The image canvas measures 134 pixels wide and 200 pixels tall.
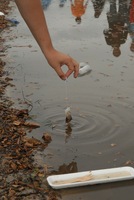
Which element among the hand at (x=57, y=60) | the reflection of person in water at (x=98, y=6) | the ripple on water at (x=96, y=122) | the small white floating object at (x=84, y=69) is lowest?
the reflection of person in water at (x=98, y=6)

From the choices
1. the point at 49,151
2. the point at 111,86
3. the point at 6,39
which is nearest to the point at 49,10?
the point at 6,39

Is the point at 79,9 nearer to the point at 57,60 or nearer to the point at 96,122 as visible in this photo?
the point at 96,122

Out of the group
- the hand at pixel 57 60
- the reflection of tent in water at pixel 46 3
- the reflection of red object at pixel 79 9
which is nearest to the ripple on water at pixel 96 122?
the hand at pixel 57 60

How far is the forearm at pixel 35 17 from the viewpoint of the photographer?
1942mm

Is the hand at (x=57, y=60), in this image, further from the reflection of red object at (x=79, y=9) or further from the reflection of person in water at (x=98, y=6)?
the reflection of person in water at (x=98, y=6)

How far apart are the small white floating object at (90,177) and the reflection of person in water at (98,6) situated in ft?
29.3

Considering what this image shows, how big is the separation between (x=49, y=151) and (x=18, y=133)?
567mm

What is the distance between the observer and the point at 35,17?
197 cm

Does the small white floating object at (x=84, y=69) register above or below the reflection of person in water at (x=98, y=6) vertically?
above

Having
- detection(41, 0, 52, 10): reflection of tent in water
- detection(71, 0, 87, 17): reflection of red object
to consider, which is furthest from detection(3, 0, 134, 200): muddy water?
detection(41, 0, 52, 10): reflection of tent in water

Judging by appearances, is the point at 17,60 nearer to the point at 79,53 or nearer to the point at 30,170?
the point at 79,53

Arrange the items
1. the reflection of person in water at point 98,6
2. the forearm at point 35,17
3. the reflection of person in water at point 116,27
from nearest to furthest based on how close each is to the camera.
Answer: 1. the forearm at point 35,17
2. the reflection of person in water at point 116,27
3. the reflection of person in water at point 98,6

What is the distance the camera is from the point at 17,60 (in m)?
7.90

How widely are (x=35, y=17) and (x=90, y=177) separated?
233cm
